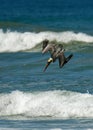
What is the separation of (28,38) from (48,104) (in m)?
13.9

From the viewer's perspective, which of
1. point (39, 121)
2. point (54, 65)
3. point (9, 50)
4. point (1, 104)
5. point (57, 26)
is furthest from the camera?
point (57, 26)

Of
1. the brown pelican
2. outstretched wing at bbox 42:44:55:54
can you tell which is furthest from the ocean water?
outstretched wing at bbox 42:44:55:54

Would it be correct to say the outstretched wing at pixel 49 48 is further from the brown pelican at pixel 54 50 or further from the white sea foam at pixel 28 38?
the white sea foam at pixel 28 38

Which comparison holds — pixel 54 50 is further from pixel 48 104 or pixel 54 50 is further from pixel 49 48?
pixel 48 104

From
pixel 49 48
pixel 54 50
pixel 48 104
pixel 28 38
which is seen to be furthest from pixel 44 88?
pixel 28 38

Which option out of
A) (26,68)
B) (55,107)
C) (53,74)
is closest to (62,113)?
(55,107)

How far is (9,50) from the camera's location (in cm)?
2809

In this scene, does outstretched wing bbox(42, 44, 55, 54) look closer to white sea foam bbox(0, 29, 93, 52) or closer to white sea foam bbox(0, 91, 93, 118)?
white sea foam bbox(0, 91, 93, 118)

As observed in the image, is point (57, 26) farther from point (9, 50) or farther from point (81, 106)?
point (81, 106)

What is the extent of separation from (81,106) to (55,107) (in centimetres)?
64

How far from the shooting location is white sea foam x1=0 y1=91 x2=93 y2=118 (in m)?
15.9

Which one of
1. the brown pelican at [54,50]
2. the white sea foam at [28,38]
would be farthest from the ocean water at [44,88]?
the brown pelican at [54,50]

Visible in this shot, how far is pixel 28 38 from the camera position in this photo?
99.8 feet

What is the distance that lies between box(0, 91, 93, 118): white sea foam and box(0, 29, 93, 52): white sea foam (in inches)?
416
